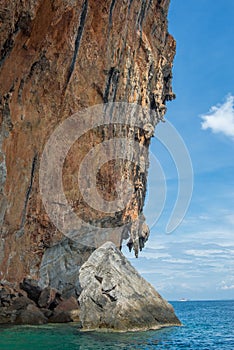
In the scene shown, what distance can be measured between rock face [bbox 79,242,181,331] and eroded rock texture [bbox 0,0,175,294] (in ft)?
20.3

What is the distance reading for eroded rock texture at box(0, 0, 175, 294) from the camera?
24828 millimetres

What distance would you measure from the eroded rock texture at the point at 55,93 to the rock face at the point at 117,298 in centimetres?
617

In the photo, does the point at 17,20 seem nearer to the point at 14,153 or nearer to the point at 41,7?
the point at 41,7

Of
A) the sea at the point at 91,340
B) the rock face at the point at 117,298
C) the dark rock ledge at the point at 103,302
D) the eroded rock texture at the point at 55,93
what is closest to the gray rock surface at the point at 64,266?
the eroded rock texture at the point at 55,93

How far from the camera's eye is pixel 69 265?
32188 mm

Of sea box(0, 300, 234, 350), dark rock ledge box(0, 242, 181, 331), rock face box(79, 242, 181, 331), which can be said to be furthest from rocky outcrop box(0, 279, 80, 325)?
rock face box(79, 242, 181, 331)

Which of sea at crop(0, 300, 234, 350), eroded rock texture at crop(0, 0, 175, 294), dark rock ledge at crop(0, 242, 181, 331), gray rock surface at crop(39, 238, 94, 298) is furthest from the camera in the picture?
gray rock surface at crop(39, 238, 94, 298)

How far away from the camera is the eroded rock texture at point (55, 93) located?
81.5ft

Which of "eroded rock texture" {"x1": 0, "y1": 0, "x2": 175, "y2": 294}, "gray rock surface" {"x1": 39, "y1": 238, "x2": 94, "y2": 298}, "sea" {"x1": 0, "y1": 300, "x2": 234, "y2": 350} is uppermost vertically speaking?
"eroded rock texture" {"x1": 0, "y1": 0, "x2": 175, "y2": 294}

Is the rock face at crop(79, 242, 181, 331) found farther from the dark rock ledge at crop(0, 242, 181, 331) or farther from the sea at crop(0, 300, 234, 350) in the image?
the sea at crop(0, 300, 234, 350)

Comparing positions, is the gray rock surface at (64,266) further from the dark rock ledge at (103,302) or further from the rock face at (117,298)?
the rock face at (117,298)

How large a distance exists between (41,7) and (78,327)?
666 inches

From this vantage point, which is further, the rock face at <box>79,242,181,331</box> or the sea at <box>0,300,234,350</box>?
the rock face at <box>79,242,181,331</box>

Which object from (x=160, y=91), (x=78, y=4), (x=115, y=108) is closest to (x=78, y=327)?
(x=115, y=108)
